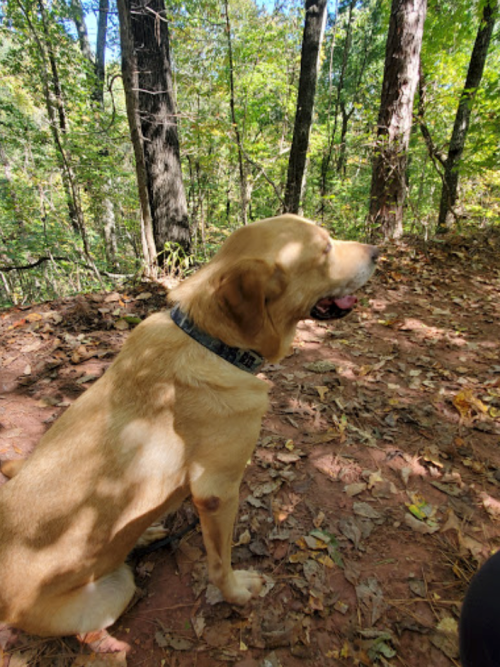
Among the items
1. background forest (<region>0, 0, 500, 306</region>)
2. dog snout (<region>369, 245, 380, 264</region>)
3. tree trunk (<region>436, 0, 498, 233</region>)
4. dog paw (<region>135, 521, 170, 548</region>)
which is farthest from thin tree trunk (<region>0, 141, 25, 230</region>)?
tree trunk (<region>436, 0, 498, 233</region>)

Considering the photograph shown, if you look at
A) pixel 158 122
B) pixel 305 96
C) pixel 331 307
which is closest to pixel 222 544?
pixel 331 307

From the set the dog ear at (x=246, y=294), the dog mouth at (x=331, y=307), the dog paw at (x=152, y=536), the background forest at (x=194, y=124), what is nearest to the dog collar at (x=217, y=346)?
the dog ear at (x=246, y=294)

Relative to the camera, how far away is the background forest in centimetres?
717

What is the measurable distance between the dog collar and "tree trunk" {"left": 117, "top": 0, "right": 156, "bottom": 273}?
14.2 ft

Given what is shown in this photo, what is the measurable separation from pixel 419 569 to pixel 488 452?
4.28 ft

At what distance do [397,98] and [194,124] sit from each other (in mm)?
4104

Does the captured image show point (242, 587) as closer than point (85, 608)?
No

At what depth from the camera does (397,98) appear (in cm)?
653

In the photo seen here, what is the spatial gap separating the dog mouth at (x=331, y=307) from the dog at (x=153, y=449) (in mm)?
234

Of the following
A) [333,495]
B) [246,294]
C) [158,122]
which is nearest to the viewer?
[246,294]

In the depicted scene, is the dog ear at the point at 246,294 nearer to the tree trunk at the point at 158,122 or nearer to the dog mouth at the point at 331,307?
the dog mouth at the point at 331,307

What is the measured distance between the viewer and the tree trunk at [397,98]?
629 cm

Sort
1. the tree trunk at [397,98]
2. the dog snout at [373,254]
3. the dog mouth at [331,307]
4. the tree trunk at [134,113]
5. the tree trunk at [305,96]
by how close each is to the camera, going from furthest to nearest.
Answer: the tree trunk at [305,96]
the tree trunk at [397,98]
the tree trunk at [134,113]
the dog snout at [373,254]
the dog mouth at [331,307]

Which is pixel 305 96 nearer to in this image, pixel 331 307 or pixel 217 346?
pixel 331 307
